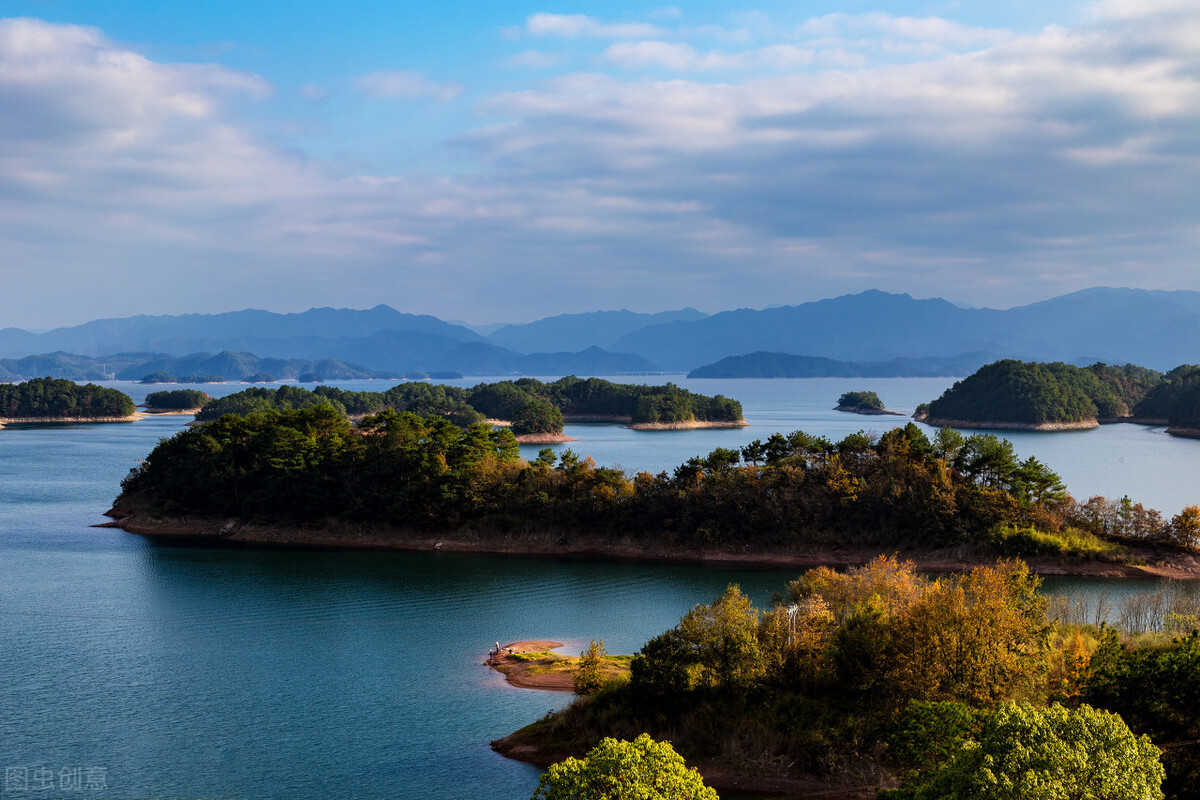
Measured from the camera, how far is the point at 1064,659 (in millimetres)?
20469

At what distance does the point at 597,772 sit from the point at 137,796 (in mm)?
12164

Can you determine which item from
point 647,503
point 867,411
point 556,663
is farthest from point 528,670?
point 867,411

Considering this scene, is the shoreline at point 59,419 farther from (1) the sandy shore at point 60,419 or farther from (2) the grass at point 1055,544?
(2) the grass at point 1055,544

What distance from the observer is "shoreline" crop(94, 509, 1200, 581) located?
1558 inches

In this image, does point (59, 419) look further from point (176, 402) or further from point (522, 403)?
point (522, 403)

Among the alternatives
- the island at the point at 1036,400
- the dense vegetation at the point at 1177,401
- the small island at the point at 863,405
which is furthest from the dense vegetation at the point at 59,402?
the dense vegetation at the point at 1177,401

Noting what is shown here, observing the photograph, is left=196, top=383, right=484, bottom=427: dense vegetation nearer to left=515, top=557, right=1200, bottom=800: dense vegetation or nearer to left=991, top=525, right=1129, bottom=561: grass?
left=991, top=525, right=1129, bottom=561: grass

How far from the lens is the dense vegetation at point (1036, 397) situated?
368 feet

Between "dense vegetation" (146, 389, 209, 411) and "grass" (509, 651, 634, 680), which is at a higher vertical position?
"dense vegetation" (146, 389, 209, 411)

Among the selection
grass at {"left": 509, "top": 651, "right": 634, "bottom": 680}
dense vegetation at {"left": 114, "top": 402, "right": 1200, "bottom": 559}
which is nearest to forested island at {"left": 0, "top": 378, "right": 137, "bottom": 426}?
dense vegetation at {"left": 114, "top": 402, "right": 1200, "bottom": 559}

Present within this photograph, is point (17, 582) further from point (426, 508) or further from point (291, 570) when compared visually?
point (426, 508)

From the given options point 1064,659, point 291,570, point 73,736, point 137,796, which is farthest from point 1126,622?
point 291,570

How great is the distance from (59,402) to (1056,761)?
15517 cm

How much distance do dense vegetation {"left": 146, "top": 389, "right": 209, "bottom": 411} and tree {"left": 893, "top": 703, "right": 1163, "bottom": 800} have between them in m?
163
